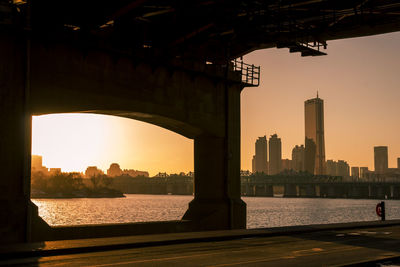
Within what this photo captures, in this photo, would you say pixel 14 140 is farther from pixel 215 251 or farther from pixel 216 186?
pixel 216 186

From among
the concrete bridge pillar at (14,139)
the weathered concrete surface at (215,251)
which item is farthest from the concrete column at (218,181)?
the concrete bridge pillar at (14,139)

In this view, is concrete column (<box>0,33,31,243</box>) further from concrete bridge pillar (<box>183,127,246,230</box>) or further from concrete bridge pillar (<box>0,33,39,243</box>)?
concrete bridge pillar (<box>183,127,246,230</box>)

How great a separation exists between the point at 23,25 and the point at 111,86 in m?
5.61

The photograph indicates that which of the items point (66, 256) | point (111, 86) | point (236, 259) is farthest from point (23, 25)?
point (236, 259)

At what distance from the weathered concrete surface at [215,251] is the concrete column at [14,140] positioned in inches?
106

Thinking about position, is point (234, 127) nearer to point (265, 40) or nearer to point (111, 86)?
point (265, 40)

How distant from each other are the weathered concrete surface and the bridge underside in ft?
15.6

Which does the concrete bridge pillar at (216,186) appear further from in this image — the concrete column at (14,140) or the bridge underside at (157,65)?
the concrete column at (14,140)

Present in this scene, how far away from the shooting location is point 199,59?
108ft

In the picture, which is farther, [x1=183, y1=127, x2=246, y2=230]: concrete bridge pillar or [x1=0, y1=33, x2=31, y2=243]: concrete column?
[x1=183, y1=127, x2=246, y2=230]: concrete bridge pillar

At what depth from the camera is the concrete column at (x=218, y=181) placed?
33.4 meters

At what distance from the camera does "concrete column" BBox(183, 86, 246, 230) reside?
109ft

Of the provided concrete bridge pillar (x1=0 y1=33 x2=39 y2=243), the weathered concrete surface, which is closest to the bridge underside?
concrete bridge pillar (x1=0 y1=33 x2=39 y2=243)

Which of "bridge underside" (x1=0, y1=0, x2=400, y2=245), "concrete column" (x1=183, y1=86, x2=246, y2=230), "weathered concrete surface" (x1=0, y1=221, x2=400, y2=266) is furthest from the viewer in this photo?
"concrete column" (x1=183, y1=86, x2=246, y2=230)
